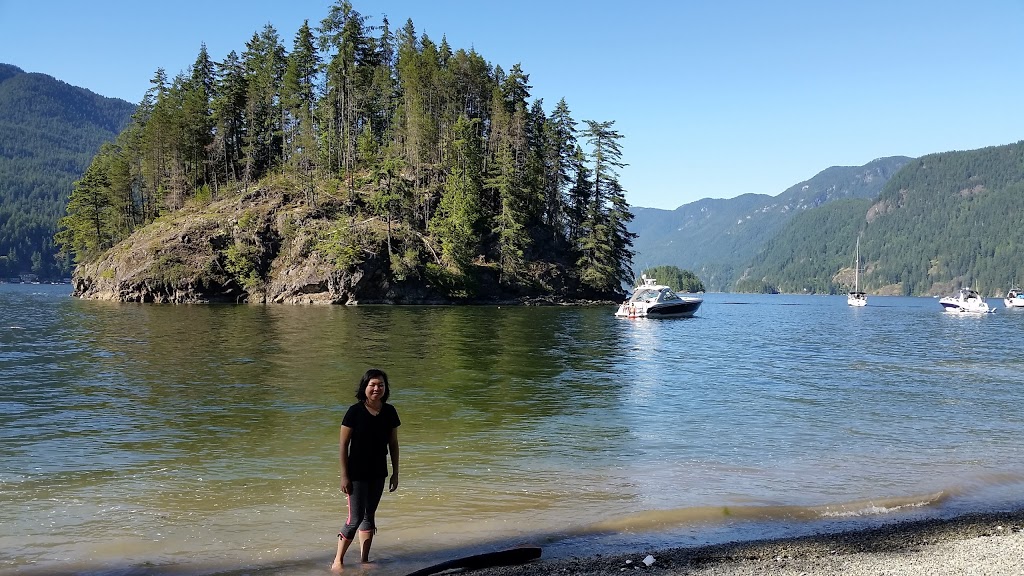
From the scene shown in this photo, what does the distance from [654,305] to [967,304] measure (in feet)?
197

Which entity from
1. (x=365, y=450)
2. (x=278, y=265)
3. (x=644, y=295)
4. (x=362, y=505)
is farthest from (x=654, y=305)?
(x=365, y=450)

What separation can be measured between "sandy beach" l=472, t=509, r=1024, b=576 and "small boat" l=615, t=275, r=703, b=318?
55.2 metres

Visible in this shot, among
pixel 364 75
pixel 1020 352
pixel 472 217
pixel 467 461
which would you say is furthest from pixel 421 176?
pixel 467 461

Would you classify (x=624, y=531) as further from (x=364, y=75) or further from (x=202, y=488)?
(x=364, y=75)

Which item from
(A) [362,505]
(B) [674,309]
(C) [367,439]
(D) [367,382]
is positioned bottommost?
(A) [362,505]

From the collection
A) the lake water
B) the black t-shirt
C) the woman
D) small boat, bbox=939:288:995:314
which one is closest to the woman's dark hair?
the woman

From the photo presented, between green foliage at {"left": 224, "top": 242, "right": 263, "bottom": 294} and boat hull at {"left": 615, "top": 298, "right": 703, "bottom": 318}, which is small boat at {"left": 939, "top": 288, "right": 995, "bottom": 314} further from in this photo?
green foliage at {"left": 224, "top": 242, "right": 263, "bottom": 294}

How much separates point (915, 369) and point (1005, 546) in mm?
25065

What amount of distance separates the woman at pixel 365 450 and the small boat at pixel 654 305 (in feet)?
188

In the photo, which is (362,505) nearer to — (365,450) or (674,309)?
(365,450)

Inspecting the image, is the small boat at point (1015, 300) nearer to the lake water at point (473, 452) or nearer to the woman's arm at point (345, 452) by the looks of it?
the lake water at point (473, 452)

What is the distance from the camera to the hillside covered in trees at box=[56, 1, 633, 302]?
77625 mm

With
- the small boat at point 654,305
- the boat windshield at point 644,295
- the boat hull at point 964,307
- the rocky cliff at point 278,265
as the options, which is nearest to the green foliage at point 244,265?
the rocky cliff at point 278,265

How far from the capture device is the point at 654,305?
6662cm
